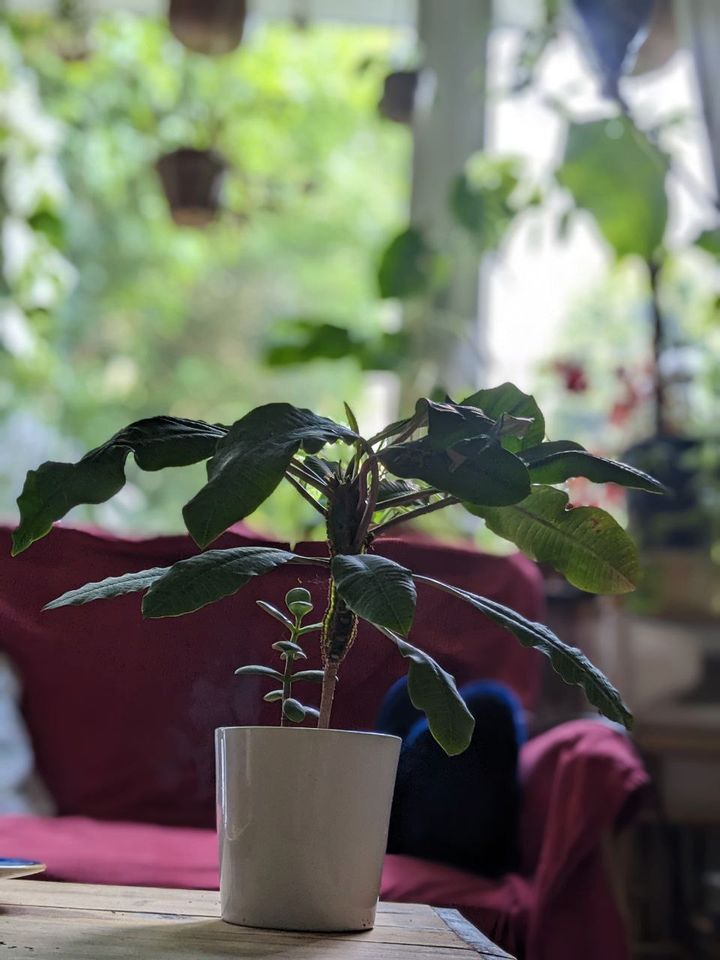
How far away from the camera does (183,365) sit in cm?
374

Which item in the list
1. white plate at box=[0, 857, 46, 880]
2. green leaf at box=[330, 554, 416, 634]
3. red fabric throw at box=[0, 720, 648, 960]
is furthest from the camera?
red fabric throw at box=[0, 720, 648, 960]

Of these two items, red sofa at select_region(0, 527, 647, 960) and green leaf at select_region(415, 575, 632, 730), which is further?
red sofa at select_region(0, 527, 647, 960)

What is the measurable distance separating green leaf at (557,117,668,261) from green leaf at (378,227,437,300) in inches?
16.0

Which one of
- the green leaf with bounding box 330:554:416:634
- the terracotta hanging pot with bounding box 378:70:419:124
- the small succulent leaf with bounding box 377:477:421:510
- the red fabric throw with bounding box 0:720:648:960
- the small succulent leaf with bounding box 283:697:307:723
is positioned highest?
the terracotta hanging pot with bounding box 378:70:419:124

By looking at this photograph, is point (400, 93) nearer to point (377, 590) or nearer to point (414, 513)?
point (414, 513)

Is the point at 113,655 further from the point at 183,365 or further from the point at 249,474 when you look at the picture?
the point at 183,365

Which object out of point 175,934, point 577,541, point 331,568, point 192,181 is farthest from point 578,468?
point 192,181

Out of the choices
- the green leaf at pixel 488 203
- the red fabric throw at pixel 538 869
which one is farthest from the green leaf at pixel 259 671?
the green leaf at pixel 488 203

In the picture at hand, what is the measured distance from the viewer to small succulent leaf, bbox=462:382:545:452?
850 mm

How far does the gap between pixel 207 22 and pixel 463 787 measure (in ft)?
6.90

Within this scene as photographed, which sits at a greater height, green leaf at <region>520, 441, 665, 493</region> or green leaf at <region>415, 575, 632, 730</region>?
green leaf at <region>520, 441, 665, 493</region>

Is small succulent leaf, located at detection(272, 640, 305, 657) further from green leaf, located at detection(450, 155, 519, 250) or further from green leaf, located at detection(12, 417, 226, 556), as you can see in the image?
green leaf, located at detection(450, 155, 519, 250)

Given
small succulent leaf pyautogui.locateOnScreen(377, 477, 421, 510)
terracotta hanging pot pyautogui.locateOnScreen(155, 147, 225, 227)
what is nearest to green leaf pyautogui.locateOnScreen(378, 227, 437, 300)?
terracotta hanging pot pyautogui.locateOnScreen(155, 147, 225, 227)

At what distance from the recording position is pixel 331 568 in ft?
2.48
